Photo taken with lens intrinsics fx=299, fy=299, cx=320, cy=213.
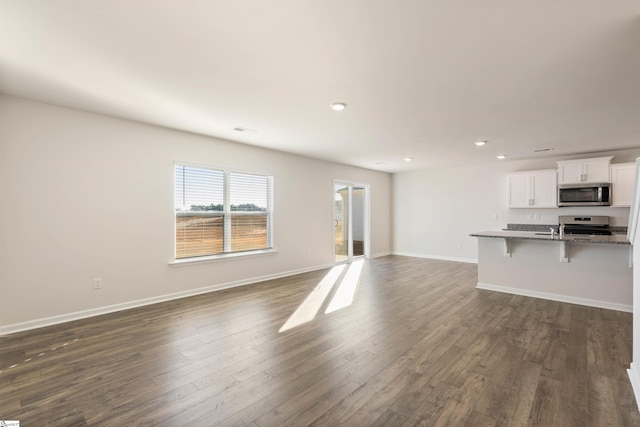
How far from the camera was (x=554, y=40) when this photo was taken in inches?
84.6

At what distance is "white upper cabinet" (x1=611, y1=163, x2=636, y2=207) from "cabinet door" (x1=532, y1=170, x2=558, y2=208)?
2.85 ft

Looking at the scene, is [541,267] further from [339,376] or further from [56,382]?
[56,382]

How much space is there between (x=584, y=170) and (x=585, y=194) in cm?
47

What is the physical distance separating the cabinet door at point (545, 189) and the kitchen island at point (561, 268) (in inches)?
71.4

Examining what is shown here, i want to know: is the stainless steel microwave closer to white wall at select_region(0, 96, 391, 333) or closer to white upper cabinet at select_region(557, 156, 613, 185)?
white upper cabinet at select_region(557, 156, 613, 185)

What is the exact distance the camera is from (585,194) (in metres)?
5.85

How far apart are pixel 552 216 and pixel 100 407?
26.6 ft

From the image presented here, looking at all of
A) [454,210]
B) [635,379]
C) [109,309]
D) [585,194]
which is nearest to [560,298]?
[635,379]

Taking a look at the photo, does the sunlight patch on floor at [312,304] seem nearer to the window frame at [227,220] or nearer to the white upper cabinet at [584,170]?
the window frame at [227,220]

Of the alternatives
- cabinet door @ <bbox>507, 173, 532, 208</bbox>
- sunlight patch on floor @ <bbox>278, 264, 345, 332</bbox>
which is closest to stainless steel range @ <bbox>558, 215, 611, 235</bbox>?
cabinet door @ <bbox>507, 173, 532, 208</bbox>

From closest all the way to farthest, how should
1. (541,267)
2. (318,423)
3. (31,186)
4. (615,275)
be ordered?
(318,423) → (31,186) → (615,275) → (541,267)

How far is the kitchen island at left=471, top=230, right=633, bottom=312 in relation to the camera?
13.3 ft

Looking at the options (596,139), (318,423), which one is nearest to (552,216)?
(596,139)

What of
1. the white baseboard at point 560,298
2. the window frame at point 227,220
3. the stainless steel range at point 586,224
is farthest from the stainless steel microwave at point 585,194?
the window frame at point 227,220
